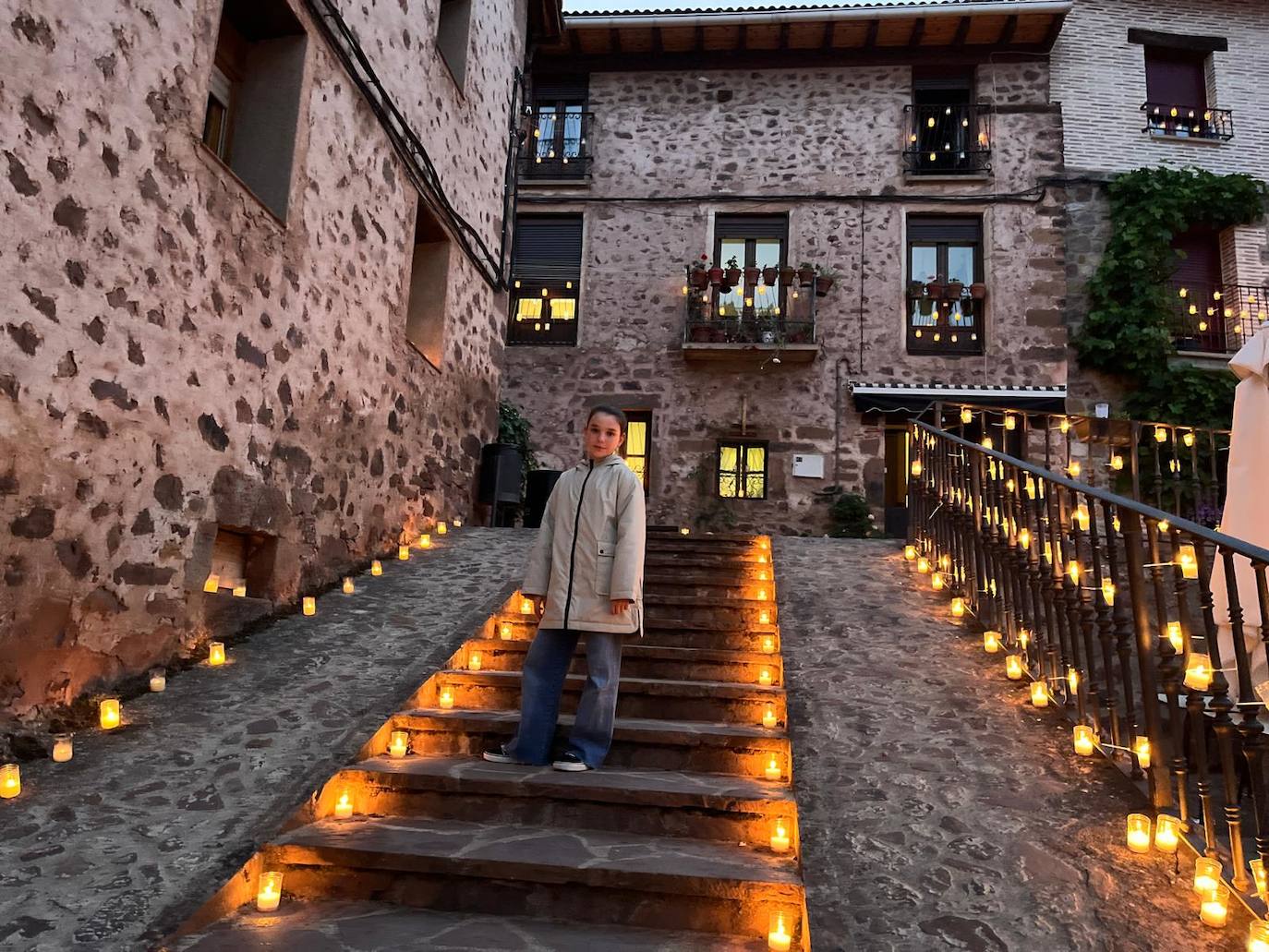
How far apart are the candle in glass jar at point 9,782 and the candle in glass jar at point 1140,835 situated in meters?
3.33

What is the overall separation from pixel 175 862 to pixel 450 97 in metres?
6.37

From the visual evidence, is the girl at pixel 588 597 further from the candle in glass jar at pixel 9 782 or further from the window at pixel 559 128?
the window at pixel 559 128

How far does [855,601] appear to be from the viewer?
4691 millimetres

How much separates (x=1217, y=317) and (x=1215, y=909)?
37.8ft

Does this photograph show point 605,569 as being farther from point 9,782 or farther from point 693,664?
point 9,782

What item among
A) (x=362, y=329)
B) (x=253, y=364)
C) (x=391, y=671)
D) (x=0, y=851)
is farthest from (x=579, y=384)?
(x=0, y=851)

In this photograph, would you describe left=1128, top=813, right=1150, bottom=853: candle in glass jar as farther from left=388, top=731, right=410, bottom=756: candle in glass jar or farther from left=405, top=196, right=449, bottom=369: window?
left=405, top=196, right=449, bottom=369: window

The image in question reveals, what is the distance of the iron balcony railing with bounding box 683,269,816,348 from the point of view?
11242mm

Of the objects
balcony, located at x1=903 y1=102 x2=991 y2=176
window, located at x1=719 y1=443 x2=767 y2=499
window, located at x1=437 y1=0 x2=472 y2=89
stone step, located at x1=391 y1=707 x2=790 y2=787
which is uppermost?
balcony, located at x1=903 y1=102 x2=991 y2=176

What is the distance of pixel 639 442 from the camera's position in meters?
11.8

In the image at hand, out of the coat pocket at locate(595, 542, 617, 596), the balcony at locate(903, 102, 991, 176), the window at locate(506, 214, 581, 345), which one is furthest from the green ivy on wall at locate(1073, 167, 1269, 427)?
the coat pocket at locate(595, 542, 617, 596)

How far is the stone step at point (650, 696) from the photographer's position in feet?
11.4

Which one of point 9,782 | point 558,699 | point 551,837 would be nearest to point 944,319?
point 558,699

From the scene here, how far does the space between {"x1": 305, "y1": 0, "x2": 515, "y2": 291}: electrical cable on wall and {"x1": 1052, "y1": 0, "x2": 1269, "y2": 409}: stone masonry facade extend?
7837 millimetres
